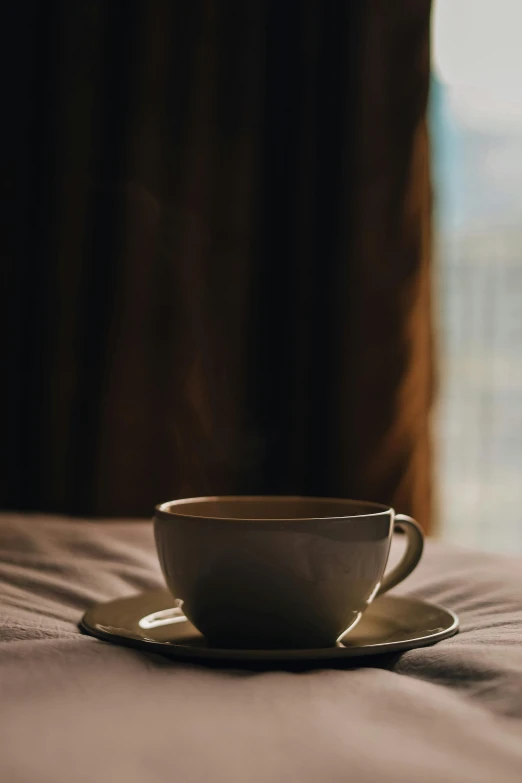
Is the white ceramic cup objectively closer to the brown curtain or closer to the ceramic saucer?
the ceramic saucer

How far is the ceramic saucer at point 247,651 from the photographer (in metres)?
0.41

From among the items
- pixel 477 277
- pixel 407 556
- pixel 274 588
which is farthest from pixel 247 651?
pixel 477 277

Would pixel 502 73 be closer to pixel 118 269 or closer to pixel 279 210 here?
pixel 279 210

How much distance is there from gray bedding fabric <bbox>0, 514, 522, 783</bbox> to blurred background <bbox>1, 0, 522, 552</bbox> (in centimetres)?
102

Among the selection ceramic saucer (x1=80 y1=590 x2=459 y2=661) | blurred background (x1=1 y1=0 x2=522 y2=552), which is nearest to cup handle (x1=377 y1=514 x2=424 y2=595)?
ceramic saucer (x1=80 y1=590 x2=459 y2=661)

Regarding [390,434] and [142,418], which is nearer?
[390,434]

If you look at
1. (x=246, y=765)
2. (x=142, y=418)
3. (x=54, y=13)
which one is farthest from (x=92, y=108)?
(x=246, y=765)

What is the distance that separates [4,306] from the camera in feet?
5.38

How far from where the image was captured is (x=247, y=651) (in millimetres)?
408

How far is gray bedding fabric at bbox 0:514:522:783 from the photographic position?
27 cm

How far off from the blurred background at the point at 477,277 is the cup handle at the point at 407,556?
977 mm

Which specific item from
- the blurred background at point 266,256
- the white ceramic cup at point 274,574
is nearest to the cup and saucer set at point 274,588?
the white ceramic cup at point 274,574

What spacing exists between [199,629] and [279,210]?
1.23 meters

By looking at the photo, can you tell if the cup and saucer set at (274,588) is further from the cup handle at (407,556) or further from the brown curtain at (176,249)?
the brown curtain at (176,249)
